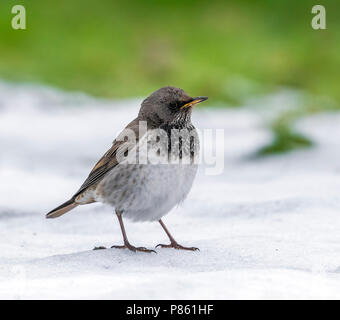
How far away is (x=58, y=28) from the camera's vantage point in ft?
43.4

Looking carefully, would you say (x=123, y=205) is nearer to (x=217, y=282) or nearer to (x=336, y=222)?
(x=217, y=282)

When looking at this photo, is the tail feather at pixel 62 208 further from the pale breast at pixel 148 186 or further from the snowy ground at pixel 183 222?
the pale breast at pixel 148 186

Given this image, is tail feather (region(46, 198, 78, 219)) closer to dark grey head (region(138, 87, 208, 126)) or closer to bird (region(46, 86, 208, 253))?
bird (region(46, 86, 208, 253))

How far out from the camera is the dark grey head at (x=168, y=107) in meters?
4.56

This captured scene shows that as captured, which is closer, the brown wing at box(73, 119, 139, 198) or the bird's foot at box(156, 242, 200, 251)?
the bird's foot at box(156, 242, 200, 251)

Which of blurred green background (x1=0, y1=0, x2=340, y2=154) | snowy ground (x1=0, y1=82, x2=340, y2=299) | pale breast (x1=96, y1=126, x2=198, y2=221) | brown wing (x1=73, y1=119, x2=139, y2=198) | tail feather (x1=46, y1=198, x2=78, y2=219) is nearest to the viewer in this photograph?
snowy ground (x1=0, y1=82, x2=340, y2=299)

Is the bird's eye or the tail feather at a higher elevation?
the bird's eye

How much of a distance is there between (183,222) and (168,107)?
1.19 m

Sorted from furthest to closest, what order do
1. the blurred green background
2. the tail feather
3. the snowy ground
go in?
the blurred green background < the tail feather < the snowy ground

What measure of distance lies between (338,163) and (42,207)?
2.78 m

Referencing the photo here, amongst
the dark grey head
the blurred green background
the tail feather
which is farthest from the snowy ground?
the blurred green background

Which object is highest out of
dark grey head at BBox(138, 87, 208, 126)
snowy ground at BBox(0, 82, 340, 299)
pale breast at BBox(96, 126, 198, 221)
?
dark grey head at BBox(138, 87, 208, 126)

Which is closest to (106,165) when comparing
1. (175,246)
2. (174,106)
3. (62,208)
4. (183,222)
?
(62,208)

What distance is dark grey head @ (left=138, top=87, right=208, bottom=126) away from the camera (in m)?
4.56
